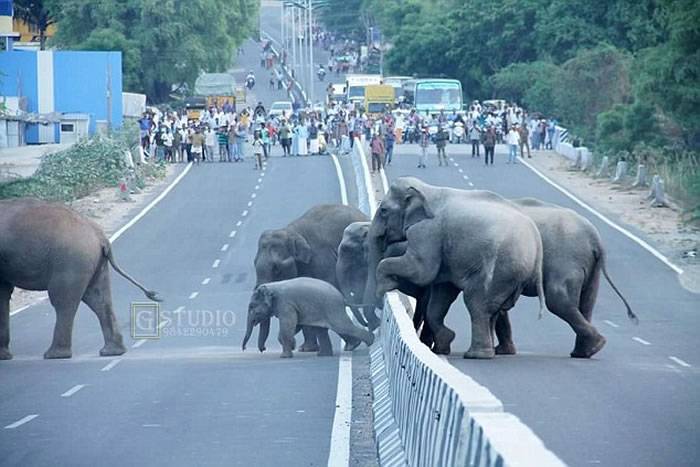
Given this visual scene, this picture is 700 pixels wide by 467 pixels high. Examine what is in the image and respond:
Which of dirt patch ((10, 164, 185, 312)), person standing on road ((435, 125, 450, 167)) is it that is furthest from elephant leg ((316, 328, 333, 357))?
person standing on road ((435, 125, 450, 167))

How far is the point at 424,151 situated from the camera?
193ft

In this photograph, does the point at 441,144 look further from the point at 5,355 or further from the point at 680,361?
the point at 680,361

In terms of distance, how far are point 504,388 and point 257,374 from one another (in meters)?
3.56

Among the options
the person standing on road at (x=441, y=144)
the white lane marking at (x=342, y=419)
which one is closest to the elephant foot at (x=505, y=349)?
the white lane marking at (x=342, y=419)

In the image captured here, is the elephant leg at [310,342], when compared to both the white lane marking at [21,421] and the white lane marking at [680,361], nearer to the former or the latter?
the white lane marking at [680,361]

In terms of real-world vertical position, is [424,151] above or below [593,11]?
below

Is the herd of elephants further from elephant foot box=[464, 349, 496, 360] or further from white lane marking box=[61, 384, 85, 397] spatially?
white lane marking box=[61, 384, 85, 397]

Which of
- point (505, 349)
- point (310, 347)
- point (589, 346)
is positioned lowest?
point (310, 347)

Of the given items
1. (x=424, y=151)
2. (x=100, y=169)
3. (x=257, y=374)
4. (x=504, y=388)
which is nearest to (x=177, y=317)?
(x=257, y=374)

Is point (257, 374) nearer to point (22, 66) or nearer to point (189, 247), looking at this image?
point (189, 247)

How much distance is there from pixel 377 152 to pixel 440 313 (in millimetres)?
35257

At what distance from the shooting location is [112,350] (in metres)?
23.3

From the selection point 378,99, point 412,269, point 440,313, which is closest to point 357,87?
point 378,99

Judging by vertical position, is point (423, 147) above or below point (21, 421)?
above
